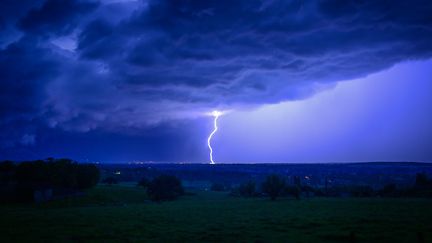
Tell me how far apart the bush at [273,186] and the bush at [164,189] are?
92.2 ft

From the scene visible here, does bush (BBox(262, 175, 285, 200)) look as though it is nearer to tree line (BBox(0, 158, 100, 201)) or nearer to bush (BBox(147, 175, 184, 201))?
bush (BBox(147, 175, 184, 201))

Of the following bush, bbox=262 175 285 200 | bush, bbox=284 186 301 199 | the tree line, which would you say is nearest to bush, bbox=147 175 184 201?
the tree line

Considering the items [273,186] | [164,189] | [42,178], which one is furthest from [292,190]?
[42,178]

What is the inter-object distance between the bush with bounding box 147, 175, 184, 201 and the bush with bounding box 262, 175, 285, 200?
92.2ft

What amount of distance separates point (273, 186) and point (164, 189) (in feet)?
109

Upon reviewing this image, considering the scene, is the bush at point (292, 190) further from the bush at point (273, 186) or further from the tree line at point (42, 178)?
the tree line at point (42, 178)

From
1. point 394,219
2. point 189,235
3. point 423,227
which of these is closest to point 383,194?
point 394,219

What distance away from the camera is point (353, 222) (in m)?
48.3

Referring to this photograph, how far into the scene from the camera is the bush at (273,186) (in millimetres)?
109812

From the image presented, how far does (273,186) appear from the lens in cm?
11025

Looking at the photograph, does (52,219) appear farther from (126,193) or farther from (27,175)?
(126,193)

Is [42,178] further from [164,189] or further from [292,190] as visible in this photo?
[292,190]

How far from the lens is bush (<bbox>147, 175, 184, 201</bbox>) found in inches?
4354

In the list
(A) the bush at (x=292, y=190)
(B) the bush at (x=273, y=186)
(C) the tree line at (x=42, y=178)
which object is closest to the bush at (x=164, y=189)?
(C) the tree line at (x=42, y=178)
